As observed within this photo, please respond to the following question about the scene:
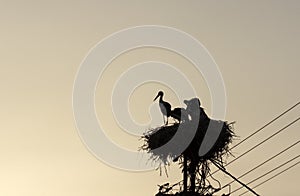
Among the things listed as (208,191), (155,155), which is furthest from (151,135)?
(208,191)

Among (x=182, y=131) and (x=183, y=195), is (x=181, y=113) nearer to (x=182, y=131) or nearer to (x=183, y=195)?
(x=182, y=131)

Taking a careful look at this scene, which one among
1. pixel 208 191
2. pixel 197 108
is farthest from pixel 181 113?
pixel 208 191

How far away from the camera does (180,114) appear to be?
24.6m

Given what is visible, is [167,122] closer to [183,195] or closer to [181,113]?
[181,113]

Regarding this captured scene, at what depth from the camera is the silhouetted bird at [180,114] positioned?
80.3 feet

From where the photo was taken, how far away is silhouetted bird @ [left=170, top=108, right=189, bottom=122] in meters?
24.5

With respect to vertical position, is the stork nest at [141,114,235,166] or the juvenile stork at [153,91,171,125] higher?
the juvenile stork at [153,91,171,125]

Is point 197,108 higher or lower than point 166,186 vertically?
higher

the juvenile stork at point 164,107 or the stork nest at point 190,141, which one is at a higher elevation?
the juvenile stork at point 164,107

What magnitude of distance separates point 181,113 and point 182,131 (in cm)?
68

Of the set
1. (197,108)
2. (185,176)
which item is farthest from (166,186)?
(197,108)

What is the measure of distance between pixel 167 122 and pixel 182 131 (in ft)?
2.91

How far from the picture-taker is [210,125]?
2442 centimetres

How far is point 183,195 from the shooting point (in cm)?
2375
